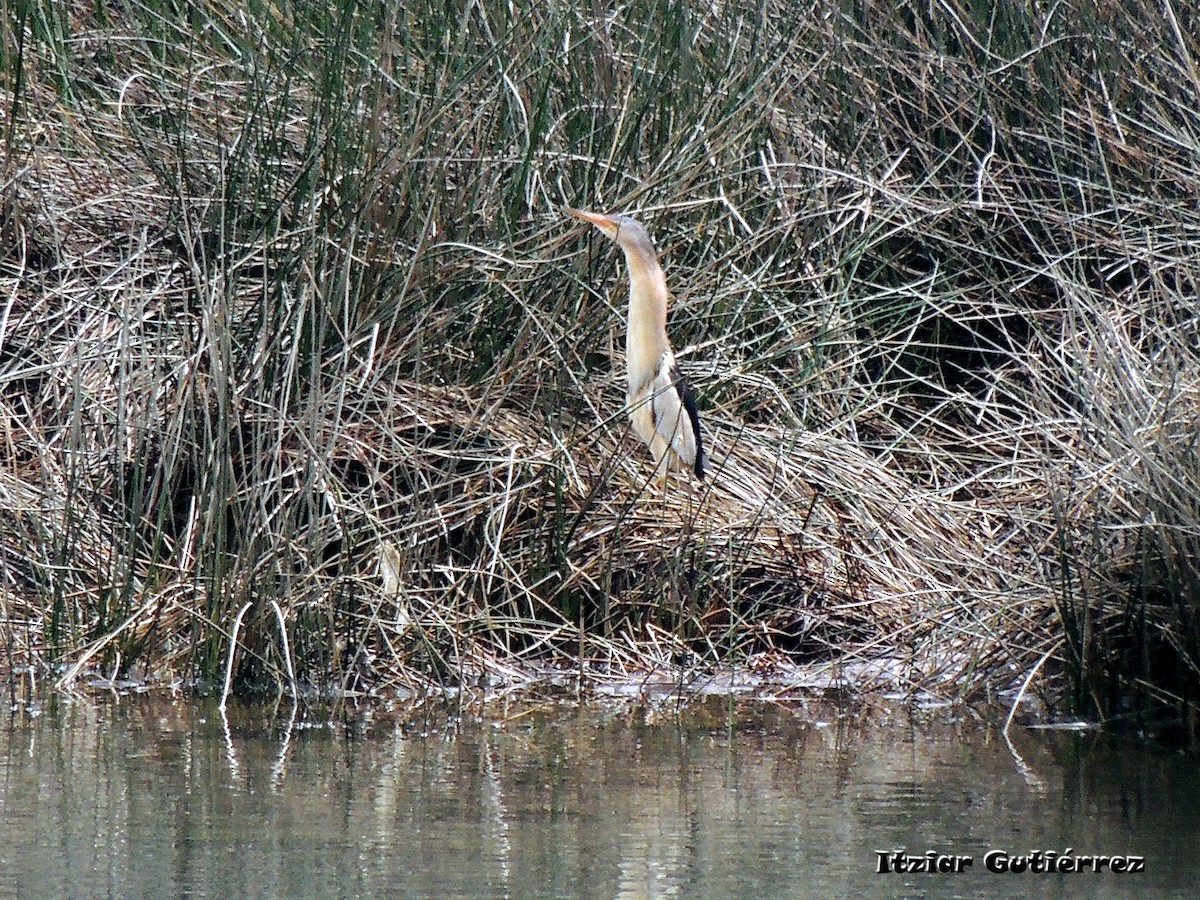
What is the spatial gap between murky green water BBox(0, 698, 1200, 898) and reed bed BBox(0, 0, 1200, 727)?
0.40 meters

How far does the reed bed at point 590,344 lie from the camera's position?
477 cm

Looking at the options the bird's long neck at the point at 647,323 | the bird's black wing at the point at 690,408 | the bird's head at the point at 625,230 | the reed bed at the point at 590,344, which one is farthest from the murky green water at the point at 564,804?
the bird's head at the point at 625,230

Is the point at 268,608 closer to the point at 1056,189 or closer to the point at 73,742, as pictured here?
the point at 73,742

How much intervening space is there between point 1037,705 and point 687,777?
1124 mm

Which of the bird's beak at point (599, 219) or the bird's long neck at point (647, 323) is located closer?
the bird's beak at point (599, 219)

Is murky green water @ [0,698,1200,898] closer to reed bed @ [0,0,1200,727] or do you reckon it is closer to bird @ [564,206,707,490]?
reed bed @ [0,0,1200,727]

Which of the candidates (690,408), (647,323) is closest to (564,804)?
(690,408)

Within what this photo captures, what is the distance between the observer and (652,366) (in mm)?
5551

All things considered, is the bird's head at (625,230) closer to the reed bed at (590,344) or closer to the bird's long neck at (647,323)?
the bird's long neck at (647,323)

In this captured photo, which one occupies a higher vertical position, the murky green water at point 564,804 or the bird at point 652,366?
the bird at point 652,366

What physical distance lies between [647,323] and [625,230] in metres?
0.28

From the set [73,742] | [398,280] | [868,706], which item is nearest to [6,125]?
[398,280]

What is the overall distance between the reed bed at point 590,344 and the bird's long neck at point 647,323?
0.19 metres

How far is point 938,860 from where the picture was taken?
341 cm
